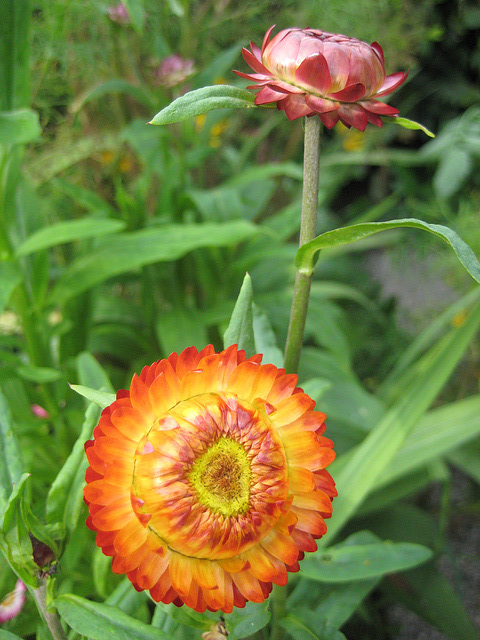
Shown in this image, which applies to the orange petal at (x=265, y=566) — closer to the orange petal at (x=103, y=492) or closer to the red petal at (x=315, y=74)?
the orange petal at (x=103, y=492)

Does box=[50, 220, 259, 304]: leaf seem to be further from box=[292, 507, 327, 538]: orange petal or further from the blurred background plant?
box=[292, 507, 327, 538]: orange petal

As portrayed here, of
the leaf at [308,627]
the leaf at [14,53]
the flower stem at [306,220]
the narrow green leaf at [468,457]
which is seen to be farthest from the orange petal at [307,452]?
A: the narrow green leaf at [468,457]

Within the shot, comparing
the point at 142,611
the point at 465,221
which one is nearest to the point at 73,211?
the point at 465,221

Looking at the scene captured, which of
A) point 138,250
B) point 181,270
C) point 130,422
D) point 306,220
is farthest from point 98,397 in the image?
point 181,270

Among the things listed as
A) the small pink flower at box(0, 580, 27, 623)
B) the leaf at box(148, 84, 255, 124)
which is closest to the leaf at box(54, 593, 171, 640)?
the small pink flower at box(0, 580, 27, 623)

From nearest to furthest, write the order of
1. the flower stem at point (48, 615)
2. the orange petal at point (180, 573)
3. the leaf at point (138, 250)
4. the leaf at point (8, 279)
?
the orange petal at point (180, 573) → the flower stem at point (48, 615) → the leaf at point (8, 279) → the leaf at point (138, 250)

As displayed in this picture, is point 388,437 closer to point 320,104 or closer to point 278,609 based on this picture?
point 278,609

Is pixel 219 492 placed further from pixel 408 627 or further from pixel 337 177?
pixel 337 177
